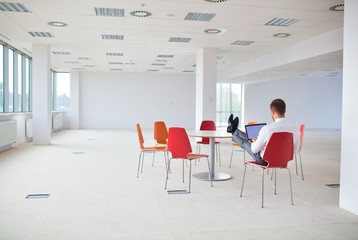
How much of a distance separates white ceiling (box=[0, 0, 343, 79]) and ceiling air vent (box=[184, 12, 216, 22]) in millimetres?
123

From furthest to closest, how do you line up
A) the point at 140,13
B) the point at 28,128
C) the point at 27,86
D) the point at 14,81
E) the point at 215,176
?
the point at 27,86 → the point at 14,81 → the point at 28,128 → the point at 140,13 → the point at 215,176

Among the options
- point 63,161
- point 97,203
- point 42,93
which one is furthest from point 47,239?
point 42,93

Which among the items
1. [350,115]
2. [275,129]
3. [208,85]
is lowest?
[275,129]

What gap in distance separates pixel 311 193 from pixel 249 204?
1.20 metres

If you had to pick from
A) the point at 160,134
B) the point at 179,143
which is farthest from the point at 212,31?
the point at 179,143

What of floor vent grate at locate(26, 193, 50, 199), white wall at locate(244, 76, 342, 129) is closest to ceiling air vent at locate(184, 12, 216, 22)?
floor vent grate at locate(26, 193, 50, 199)

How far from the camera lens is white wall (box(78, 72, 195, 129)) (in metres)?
18.6

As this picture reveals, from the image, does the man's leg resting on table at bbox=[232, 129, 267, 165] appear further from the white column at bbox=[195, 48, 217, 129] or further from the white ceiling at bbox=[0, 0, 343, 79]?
the white column at bbox=[195, 48, 217, 129]

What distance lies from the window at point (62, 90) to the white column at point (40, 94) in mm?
7895

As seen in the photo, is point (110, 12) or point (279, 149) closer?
point (279, 149)

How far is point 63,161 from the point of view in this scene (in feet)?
24.8

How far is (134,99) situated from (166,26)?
35.8ft

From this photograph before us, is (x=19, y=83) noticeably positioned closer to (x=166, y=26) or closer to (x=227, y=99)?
(x=166, y=26)

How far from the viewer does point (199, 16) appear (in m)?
7.45
